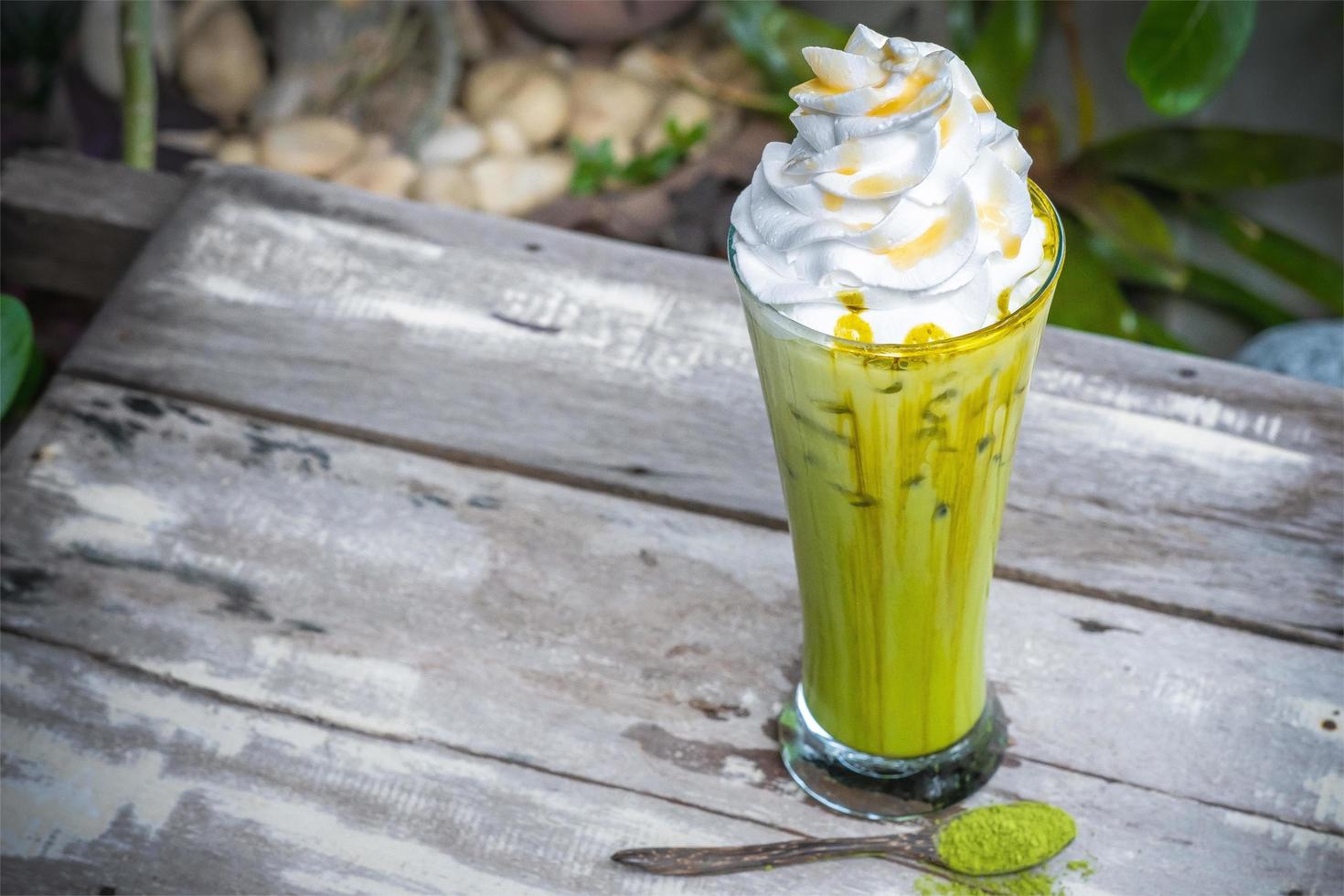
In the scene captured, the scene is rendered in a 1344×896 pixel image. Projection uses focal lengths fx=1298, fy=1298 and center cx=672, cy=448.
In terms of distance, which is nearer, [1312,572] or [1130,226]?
[1312,572]

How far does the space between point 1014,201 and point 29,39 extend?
5.84ft

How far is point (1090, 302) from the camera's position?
178cm

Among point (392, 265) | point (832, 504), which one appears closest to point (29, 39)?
point (392, 265)

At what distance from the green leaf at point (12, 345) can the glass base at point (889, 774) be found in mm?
621

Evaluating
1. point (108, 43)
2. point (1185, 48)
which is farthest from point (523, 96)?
point (1185, 48)

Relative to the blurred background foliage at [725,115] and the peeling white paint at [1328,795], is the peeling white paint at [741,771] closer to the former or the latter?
the peeling white paint at [1328,795]

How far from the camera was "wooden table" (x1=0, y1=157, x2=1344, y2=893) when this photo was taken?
78 cm

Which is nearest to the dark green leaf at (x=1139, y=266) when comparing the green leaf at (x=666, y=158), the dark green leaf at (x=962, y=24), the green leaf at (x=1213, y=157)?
the green leaf at (x=1213, y=157)

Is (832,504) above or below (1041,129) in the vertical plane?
above

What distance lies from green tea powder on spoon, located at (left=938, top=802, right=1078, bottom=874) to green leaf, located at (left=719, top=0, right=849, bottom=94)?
4.55 feet

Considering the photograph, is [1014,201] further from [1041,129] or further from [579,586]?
[1041,129]

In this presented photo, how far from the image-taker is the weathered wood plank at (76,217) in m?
1.17

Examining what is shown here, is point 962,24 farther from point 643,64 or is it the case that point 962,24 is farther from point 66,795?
point 66,795

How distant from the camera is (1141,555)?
2.93ft
